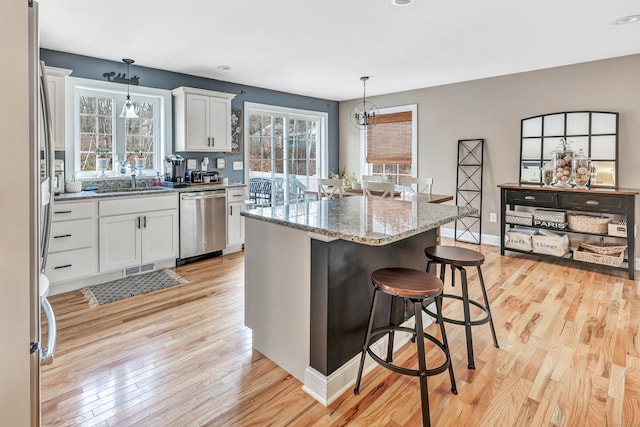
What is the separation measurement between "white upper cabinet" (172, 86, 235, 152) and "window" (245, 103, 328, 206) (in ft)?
1.97

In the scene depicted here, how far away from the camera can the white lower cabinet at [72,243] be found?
3.29 metres

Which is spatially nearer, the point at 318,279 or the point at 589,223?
the point at 318,279

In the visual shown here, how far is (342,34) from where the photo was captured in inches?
131

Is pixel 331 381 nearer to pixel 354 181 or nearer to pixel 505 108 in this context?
pixel 505 108

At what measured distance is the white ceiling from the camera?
9.12ft

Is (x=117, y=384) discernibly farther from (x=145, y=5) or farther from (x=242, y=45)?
(x=242, y=45)

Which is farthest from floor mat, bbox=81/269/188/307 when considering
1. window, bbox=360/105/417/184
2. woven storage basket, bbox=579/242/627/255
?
woven storage basket, bbox=579/242/627/255

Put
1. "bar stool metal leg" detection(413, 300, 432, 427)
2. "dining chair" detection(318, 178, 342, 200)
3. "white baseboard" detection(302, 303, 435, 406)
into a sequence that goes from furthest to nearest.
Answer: "dining chair" detection(318, 178, 342, 200), "white baseboard" detection(302, 303, 435, 406), "bar stool metal leg" detection(413, 300, 432, 427)

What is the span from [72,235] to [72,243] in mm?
74

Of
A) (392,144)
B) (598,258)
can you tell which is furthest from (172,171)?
(598,258)

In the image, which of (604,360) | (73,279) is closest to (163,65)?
(73,279)

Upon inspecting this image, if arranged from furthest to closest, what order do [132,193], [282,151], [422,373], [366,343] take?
[282,151], [132,193], [366,343], [422,373]

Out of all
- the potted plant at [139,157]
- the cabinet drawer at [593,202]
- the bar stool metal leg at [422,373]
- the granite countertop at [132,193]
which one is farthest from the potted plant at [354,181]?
the bar stool metal leg at [422,373]

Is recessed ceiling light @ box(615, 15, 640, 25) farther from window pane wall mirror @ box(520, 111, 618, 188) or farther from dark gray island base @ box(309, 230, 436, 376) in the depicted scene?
dark gray island base @ box(309, 230, 436, 376)
